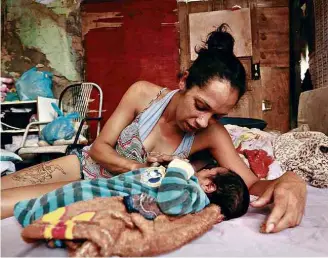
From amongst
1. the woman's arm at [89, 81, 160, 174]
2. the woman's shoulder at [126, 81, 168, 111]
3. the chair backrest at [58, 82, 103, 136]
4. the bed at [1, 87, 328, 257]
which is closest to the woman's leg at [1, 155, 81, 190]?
the woman's arm at [89, 81, 160, 174]

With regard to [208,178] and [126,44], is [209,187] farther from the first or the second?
[126,44]

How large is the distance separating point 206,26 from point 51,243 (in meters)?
4.03

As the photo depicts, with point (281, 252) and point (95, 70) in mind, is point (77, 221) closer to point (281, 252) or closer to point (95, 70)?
point (281, 252)

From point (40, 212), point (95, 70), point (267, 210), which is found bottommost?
point (267, 210)

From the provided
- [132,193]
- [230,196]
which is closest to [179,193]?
[132,193]

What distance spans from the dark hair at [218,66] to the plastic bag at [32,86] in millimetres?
3051

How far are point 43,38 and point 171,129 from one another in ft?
11.6

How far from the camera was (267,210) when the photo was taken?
4.08ft

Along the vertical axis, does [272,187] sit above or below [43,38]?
below

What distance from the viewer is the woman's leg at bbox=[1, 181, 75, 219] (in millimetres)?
1188

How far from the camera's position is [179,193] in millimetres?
988

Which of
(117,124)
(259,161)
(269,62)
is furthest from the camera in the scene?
(269,62)

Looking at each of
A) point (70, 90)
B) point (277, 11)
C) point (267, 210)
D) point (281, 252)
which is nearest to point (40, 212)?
point (281, 252)

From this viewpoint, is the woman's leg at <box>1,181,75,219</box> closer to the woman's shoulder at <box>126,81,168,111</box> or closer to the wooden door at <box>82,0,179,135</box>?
the woman's shoulder at <box>126,81,168,111</box>
